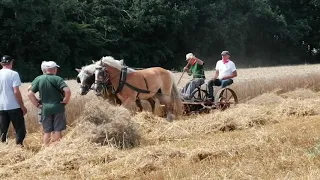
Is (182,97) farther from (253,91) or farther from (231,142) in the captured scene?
(231,142)

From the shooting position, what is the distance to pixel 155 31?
38000mm

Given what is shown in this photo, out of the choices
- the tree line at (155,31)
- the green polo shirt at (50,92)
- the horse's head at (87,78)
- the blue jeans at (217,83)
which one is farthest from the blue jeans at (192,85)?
the tree line at (155,31)

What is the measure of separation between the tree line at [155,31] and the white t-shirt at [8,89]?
21.2m

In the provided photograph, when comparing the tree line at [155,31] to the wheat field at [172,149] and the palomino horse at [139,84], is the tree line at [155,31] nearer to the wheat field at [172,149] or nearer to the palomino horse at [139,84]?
the palomino horse at [139,84]

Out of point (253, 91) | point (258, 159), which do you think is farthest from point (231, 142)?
point (253, 91)

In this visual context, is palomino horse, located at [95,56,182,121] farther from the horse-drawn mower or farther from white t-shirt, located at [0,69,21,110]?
white t-shirt, located at [0,69,21,110]

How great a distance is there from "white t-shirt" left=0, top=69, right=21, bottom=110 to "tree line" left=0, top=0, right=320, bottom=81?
835 inches

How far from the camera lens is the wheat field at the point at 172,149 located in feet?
19.7

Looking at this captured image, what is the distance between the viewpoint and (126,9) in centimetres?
3700

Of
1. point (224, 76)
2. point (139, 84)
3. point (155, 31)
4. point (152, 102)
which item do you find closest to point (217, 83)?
point (224, 76)

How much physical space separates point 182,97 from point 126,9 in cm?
2501

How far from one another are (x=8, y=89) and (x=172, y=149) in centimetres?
293

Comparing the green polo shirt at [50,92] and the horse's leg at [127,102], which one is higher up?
the green polo shirt at [50,92]

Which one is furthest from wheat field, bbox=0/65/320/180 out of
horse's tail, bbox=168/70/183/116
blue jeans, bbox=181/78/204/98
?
blue jeans, bbox=181/78/204/98
